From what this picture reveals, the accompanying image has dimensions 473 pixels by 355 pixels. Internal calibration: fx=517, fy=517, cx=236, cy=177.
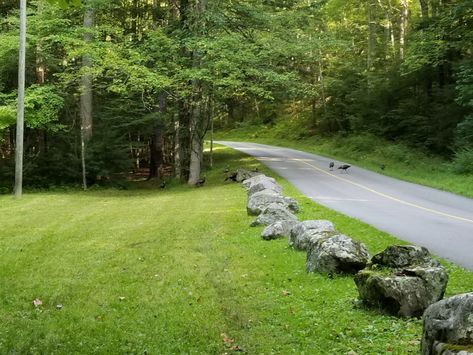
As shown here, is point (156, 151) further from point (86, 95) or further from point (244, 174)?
point (244, 174)

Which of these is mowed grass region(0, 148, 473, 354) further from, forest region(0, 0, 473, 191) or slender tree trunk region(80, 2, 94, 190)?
slender tree trunk region(80, 2, 94, 190)

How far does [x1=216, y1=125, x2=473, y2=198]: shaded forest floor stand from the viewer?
23.8m

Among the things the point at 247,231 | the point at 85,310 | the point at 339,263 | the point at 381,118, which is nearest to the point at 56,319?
the point at 85,310

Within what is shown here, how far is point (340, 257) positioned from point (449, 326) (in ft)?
12.6

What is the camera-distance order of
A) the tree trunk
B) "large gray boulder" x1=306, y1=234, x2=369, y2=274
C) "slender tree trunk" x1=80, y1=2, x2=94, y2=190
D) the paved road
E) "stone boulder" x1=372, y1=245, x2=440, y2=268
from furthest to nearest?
1. the tree trunk
2. "slender tree trunk" x1=80, y1=2, x2=94, y2=190
3. the paved road
4. "large gray boulder" x1=306, y1=234, x2=369, y2=274
5. "stone boulder" x1=372, y1=245, x2=440, y2=268

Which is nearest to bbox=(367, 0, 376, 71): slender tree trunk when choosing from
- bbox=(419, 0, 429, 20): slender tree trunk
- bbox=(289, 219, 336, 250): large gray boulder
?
bbox=(419, 0, 429, 20): slender tree trunk

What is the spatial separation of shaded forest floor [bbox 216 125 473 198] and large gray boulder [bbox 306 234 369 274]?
13.1 metres

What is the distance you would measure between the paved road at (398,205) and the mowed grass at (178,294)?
1047mm

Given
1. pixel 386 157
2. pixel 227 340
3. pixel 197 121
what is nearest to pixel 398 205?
pixel 197 121

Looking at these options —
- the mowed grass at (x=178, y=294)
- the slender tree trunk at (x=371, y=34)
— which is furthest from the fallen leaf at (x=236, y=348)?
the slender tree trunk at (x=371, y=34)

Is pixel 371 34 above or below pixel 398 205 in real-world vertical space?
above

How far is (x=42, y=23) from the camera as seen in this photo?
24.0 m

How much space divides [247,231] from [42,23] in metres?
16.9

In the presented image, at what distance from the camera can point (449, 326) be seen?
4.39m
